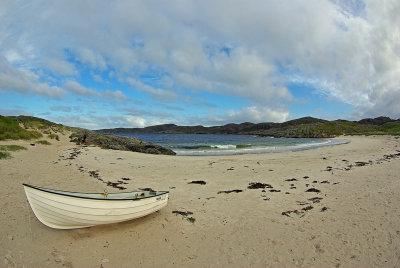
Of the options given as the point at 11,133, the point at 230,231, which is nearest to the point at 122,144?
the point at 11,133

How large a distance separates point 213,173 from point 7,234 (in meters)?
11.5

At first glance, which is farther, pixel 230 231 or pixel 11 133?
pixel 11 133

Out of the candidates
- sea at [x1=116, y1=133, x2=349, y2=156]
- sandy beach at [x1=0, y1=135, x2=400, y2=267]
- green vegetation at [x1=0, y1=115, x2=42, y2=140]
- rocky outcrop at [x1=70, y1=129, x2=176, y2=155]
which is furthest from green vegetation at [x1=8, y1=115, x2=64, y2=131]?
sandy beach at [x1=0, y1=135, x2=400, y2=267]

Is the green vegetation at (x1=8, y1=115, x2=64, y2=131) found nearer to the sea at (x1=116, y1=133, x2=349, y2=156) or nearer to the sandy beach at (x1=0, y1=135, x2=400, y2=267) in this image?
the sea at (x1=116, y1=133, x2=349, y2=156)

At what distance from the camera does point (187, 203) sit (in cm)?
907

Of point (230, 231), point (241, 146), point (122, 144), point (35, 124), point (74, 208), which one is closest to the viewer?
point (74, 208)

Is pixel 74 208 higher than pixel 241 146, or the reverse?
pixel 241 146

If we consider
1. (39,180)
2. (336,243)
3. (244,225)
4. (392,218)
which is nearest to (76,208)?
(244,225)

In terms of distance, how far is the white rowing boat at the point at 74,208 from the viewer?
17.8ft

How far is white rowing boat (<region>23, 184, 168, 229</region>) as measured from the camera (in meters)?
5.42

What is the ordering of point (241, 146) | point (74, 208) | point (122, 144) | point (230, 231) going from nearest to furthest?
point (74, 208) < point (230, 231) < point (122, 144) < point (241, 146)

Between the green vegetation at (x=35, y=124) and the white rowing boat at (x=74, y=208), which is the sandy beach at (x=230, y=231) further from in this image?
the green vegetation at (x=35, y=124)

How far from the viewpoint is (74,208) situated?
5.57 meters

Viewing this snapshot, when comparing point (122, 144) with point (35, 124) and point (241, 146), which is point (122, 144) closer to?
point (35, 124)
